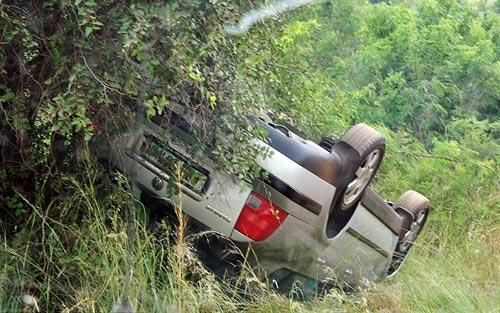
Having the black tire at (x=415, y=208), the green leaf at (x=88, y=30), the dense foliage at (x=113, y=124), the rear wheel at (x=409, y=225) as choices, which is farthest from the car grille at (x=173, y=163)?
the black tire at (x=415, y=208)

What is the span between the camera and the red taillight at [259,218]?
4.18m

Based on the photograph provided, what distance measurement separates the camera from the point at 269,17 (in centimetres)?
417

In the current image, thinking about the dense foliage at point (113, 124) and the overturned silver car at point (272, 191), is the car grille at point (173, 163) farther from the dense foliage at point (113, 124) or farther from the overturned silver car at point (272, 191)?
the dense foliage at point (113, 124)

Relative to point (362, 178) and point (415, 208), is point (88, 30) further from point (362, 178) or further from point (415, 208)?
point (415, 208)

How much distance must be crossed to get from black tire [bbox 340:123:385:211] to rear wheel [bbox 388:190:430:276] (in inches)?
45.2

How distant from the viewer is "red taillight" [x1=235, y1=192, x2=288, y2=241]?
Answer: 4.18 metres

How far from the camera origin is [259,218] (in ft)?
13.8

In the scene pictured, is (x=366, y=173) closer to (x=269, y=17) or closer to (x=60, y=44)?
(x=269, y=17)

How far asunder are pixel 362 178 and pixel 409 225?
1.86 m

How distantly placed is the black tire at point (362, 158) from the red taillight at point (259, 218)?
49 centimetres

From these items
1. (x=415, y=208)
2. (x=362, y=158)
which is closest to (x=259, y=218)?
(x=362, y=158)

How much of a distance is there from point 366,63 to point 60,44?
32.9 feet

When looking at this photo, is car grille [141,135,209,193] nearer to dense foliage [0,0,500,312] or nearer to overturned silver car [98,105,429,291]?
overturned silver car [98,105,429,291]

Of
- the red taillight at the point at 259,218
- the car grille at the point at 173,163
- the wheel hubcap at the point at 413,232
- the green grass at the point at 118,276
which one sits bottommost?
the wheel hubcap at the point at 413,232
